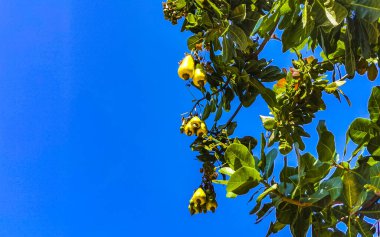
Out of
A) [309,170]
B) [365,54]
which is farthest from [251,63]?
[309,170]

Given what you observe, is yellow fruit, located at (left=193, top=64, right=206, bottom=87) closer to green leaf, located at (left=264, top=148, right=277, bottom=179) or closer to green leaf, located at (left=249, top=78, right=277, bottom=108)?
green leaf, located at (left=249, top=78, right=277, bottom=108)

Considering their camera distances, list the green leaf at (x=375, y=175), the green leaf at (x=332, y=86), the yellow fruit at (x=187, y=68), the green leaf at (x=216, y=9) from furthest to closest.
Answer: the green leaf at (x=332, y=86) → the yellow fruit at (x=187, y=68) → the green leaf at (x=216, y=9) → the green leaf at (x=375, y=175)

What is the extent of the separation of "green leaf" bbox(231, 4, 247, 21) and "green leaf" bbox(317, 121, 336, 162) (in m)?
0.76

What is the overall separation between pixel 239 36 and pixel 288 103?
21.2 inches

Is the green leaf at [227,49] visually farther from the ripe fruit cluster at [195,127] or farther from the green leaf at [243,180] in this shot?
the green leaf at [243,180]

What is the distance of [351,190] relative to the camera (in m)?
1.87

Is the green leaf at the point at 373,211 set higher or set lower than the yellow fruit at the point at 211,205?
lower

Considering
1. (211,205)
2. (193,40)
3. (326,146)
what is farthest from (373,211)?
(193,40)

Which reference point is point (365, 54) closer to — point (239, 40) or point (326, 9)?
point (326, 9)

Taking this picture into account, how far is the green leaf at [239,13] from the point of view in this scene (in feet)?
8.13

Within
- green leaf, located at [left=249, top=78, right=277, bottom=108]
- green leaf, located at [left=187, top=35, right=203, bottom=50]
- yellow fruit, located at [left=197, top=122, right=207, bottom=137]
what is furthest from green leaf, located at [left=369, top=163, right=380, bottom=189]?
green leaf, located at [left=187, top=35, right=203, bottom=50]

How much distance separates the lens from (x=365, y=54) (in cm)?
224

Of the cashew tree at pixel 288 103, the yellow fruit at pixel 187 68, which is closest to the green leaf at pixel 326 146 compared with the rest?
the cashew tree at pixel 288 103

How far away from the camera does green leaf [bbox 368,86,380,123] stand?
2064mm
